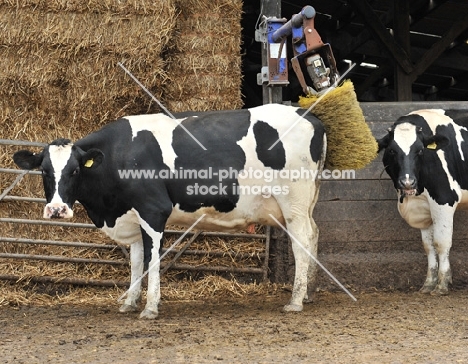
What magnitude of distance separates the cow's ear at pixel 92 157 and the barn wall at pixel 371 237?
2332mm

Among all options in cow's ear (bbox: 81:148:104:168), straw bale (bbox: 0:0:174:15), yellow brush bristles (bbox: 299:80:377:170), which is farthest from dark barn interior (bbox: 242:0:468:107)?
cow's ear (bbox: 81:148:104:168)

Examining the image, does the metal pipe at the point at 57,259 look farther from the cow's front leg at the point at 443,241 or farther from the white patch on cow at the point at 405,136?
the cow's front leg at the point at 443,241

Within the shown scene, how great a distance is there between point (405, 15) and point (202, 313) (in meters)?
5.38

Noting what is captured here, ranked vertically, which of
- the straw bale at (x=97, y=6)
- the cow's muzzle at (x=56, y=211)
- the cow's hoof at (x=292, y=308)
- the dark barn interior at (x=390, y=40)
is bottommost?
the cow's hoof at (x=292, y=308)

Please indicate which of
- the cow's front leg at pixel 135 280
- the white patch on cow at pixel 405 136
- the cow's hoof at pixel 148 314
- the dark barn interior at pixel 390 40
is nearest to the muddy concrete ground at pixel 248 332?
the cow's hoof at pixel 148 314

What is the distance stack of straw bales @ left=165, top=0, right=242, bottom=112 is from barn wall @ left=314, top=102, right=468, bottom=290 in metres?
1.32

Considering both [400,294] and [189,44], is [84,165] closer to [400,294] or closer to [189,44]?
[189,44]

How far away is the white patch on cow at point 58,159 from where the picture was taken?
6.27 m

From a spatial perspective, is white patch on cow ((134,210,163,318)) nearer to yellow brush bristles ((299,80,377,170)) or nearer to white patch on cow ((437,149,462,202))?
yellow brush bristles ((299,80,377,170))

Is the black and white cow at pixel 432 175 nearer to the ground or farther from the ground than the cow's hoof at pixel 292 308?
farther from the ground

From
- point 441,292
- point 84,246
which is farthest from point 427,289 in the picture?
point 84,246

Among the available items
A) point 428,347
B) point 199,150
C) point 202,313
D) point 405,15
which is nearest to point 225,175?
point 199,150

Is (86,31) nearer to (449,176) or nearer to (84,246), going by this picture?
(84,246)

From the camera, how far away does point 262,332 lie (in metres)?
5.70
